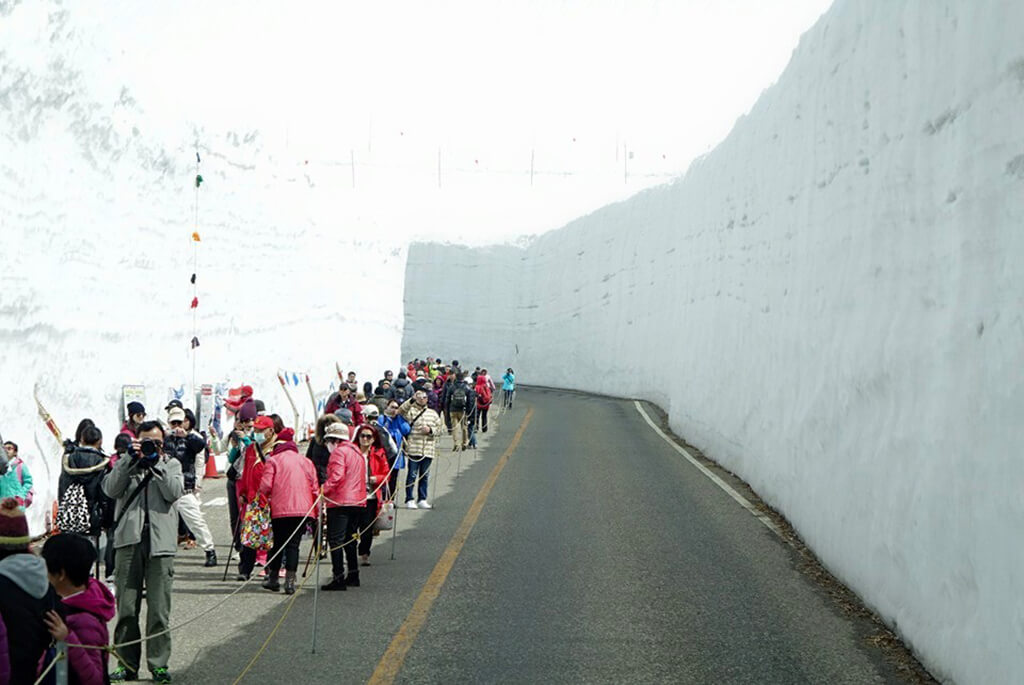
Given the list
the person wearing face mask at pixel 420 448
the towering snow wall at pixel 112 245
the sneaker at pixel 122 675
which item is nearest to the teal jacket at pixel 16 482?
the towering snow wall at pixel 112 245

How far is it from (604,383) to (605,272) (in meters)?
5.69

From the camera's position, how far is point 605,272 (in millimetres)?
56469

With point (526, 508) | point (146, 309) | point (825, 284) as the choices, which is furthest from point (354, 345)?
point (825, 284)

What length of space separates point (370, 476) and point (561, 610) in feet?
11.2

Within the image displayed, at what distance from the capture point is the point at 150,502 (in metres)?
8.59

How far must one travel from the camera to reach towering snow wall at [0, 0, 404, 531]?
1418 cm

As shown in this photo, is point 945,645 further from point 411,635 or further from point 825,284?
point 825,284

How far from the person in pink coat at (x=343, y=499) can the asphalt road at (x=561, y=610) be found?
11.5 inches

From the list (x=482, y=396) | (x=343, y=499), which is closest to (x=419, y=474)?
(x=343, y=499)

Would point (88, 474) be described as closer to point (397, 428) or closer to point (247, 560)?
point (247, 560)

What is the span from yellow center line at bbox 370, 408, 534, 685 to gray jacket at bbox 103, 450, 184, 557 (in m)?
1.74

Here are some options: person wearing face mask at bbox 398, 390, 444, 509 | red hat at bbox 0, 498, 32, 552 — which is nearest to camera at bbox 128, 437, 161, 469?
red hat at bbox 0, 498, 32, 552

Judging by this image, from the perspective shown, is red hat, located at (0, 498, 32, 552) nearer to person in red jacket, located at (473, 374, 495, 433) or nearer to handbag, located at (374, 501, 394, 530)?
handbag, located at (374, 501, 394, 530)

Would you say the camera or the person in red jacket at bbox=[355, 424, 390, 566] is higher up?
the camera
